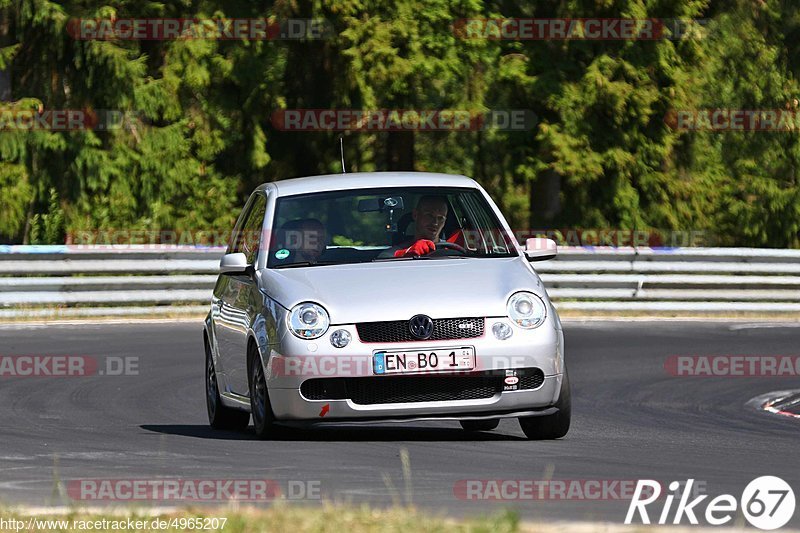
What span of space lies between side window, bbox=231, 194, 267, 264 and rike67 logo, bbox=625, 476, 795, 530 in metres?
3.71

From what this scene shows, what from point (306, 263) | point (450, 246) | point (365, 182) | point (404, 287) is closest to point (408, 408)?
point (404, 287)

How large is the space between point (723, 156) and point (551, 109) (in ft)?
26.2

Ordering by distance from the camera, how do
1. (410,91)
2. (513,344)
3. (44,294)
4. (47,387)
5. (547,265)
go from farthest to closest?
(410,91), (547,265), (44,294), (47,387), (513,344)

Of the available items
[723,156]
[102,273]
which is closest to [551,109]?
[723,156]

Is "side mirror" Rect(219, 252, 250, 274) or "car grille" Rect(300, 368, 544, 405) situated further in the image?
"side mirror" Rect(219, 252, 250, 274)

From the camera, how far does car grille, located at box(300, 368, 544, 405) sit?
9.09m

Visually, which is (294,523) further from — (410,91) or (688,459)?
(410,91)

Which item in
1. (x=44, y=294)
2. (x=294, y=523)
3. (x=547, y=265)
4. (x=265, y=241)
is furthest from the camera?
(x=547, y=265)

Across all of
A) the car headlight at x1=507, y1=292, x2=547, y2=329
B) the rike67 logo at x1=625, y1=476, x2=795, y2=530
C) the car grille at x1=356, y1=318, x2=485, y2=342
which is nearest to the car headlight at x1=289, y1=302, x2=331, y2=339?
the car grille at x1=356, y1=318, x2=485, y2=342

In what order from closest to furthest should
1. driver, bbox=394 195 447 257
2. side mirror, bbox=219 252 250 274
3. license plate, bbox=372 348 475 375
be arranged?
1. license plate, bbox=372 348 475 375
2. side mirror, bbox=219 252 250 274
3. driver, bbox=394 195 447 257

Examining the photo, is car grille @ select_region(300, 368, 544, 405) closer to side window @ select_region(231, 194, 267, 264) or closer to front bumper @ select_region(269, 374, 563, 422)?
front bumper @ select_region(269, 374, 563, 422)

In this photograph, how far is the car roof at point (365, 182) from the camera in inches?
415

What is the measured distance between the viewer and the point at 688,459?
856cm

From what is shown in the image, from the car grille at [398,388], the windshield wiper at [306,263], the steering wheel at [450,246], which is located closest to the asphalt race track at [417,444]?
the car grille at [398,388]
